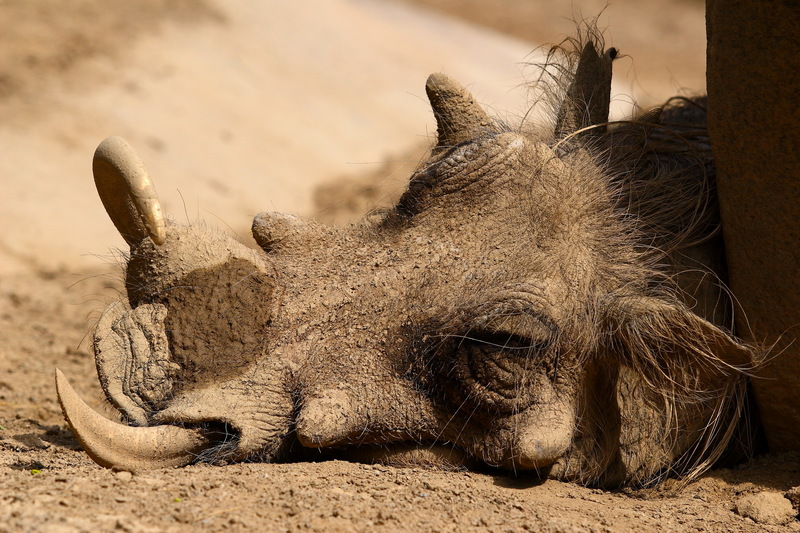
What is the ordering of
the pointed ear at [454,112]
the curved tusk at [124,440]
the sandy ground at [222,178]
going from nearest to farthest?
1. the sandy ground at [222,178]
2. the curved tusk at [124,440]
3. the pointed ear at [454,112]

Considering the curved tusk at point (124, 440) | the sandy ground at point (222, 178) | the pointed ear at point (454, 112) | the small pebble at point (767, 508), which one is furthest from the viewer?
the pointed ear at point (454, 112)

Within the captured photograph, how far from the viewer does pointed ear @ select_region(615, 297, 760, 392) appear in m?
2.06

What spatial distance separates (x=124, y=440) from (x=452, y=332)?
78 centimetres

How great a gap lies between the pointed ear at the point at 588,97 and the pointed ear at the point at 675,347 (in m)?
0.61

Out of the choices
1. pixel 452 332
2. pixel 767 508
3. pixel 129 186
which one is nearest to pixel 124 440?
pixel 129 186

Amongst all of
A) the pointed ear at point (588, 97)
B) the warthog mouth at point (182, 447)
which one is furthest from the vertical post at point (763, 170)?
the warthog mouth at point (182, 447)

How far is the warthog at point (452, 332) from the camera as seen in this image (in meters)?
2.05

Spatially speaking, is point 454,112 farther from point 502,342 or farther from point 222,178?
point 222,178

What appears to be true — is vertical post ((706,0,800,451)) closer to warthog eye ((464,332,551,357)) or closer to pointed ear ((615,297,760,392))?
pointed ear ((615,297,760,392))

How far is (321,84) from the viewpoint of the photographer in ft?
25.9

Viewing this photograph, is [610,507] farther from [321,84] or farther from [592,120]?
[321,84]

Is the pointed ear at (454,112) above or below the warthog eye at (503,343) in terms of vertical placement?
above

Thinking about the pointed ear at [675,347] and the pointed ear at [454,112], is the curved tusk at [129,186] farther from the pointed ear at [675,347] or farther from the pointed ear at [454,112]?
the pointed ear at [675,347]

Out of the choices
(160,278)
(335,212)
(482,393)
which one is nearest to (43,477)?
(160,278)
